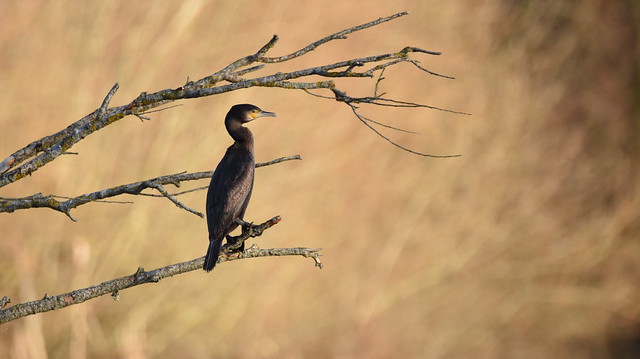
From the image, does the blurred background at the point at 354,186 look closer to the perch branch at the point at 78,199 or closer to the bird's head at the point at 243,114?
the bird's head at the point at 243,114

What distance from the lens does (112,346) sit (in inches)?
421

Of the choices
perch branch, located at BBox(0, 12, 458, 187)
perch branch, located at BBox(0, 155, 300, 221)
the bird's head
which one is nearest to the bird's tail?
perch branch, located at BBox(0, 155, 300, 221)

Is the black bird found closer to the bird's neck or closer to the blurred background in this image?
the bird's neck

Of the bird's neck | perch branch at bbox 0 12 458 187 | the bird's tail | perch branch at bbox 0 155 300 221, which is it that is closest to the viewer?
perch branch at bbox 0 12 458 187

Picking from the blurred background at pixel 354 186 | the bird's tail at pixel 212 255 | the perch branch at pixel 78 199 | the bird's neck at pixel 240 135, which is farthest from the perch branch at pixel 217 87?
the blurred background at pixel 354 186

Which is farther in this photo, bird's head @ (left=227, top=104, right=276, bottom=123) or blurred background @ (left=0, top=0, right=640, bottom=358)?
blurred background @ (left=0, top=0, right=640, bottom=358)

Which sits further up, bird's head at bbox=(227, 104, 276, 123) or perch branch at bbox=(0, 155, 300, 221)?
bird's head at bbox=(227, 104, 276, 123)

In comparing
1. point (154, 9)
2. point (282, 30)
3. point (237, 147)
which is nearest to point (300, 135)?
point (282, 30)

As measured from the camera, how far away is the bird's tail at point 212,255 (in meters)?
4.41

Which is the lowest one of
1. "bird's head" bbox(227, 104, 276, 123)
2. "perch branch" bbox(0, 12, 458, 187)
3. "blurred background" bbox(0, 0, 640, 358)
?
"perch branch" bbox(0, 12, 458, 187)

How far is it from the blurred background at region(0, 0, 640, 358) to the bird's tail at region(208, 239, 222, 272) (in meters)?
2.97

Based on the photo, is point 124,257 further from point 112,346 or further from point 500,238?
point 500,238

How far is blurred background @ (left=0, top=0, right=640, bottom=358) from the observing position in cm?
1039

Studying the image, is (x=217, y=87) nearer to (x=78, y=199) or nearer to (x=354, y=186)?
(x=78, y=199)
